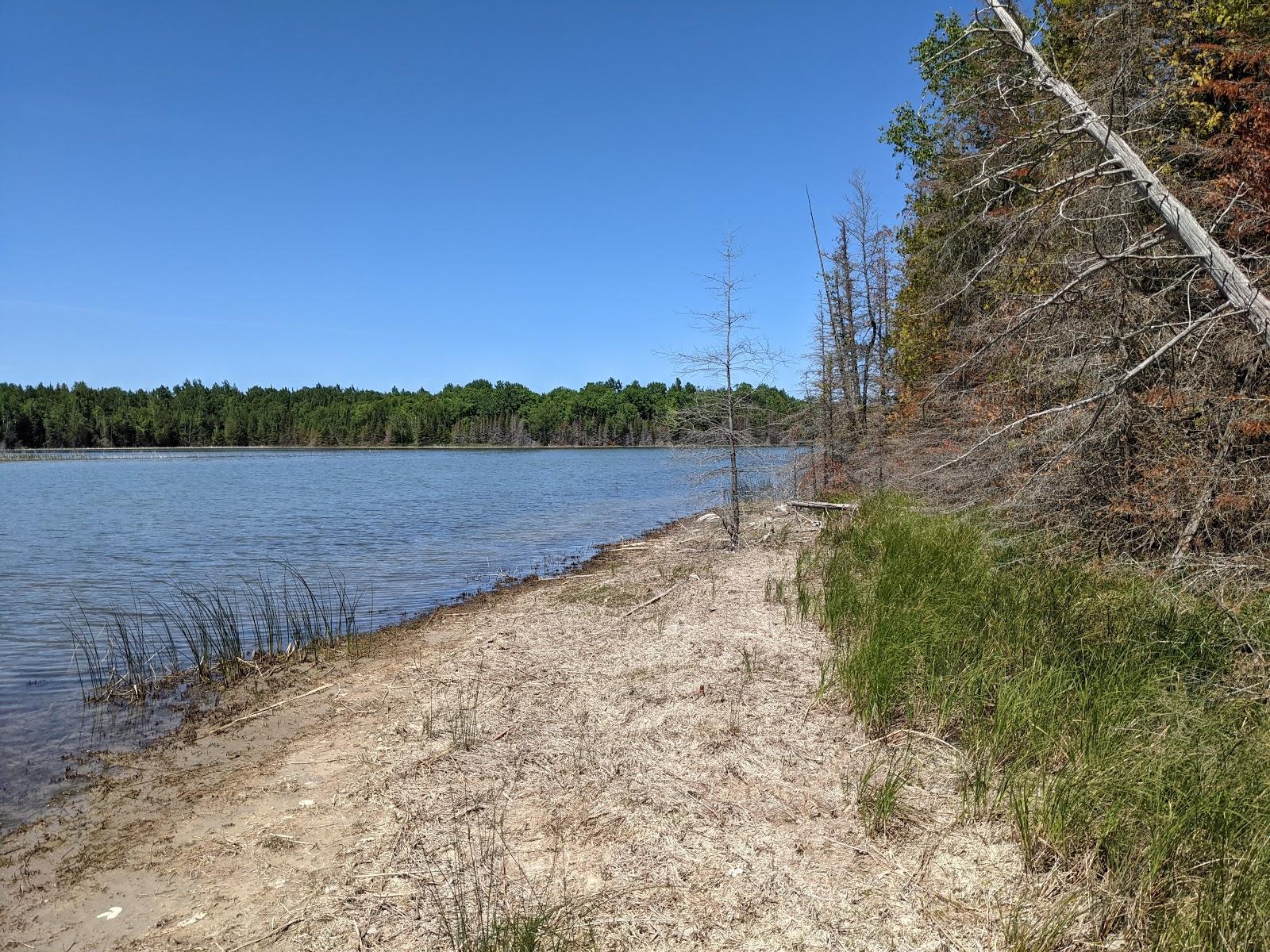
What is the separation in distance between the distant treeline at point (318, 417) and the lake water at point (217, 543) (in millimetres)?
78370

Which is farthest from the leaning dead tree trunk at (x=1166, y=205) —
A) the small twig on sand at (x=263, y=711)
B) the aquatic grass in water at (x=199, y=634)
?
the aquatic grass in water at (x=199, y=634)

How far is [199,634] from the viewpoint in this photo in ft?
34.1

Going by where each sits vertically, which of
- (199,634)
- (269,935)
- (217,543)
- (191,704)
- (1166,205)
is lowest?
(191,704)

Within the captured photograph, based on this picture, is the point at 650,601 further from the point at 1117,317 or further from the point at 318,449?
the point at 318,449

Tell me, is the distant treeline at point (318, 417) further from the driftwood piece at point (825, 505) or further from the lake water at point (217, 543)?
the driftwood piece at point (825, 505)

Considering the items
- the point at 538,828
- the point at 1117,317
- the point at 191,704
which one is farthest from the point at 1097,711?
the point at 191,704

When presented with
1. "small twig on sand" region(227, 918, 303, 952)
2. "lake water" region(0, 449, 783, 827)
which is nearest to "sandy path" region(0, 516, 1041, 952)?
"small twig on sand" region(227, 918, 303, 952)

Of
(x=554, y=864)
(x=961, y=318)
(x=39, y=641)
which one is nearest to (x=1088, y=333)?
(x=554, y=864)

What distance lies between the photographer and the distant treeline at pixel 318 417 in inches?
4345

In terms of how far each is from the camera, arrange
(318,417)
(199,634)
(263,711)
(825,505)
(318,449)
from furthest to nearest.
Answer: (318,417)
(318,449)
(825,505)
(199,634)
(263,711)

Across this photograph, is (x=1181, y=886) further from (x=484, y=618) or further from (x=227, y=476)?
(x=227, y=476)

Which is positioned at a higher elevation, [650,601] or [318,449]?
[318,449]

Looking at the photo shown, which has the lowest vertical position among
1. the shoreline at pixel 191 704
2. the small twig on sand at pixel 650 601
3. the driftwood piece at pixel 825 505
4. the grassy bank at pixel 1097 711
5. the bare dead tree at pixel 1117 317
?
the shoreline at pixel 191 704

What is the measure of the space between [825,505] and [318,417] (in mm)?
131176
